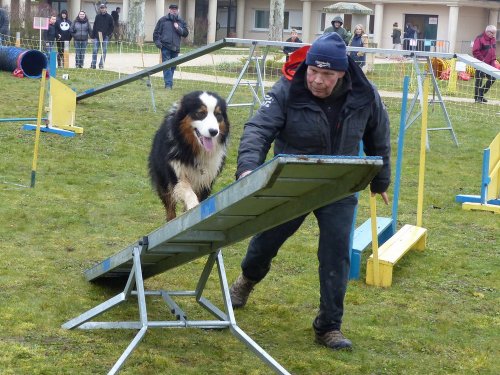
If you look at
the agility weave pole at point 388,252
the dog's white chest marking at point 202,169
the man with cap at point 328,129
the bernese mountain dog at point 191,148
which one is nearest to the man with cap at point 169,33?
the bernese mountain dog at point 191,148

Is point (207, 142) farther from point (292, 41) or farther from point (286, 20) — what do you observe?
point (286, 20)

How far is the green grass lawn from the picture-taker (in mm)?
5094

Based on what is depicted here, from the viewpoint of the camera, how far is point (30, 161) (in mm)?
11086

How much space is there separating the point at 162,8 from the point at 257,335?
43.6 meters

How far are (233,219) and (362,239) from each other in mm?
2860

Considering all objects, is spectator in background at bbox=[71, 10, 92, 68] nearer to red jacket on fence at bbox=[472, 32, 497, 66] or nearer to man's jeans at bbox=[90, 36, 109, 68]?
man's jeans at bbox=[90, 36, 109, 68]

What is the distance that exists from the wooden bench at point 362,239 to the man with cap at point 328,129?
A: 1.56 meters

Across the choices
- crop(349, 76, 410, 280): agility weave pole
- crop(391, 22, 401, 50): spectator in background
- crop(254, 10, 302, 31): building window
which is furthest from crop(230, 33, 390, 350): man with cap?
crop(254, 10, 302, 31): building window

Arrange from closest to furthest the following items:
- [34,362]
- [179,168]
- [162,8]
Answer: [34,362]
[179,168]
[162,8]

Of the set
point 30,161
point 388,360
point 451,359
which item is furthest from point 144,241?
point 30,161

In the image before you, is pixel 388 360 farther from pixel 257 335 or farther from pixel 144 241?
pixel 144 241

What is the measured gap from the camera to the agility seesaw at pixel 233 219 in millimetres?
3930

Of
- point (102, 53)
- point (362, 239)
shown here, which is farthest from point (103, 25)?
point (362, 239)

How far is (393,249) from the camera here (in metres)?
7.16
